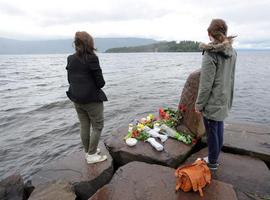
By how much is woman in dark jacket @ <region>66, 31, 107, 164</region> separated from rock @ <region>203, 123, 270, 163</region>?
3052mm

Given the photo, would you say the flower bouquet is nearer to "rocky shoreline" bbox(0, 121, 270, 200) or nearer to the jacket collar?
"rocky shoreline" bbox(0, 121, 270, 200)

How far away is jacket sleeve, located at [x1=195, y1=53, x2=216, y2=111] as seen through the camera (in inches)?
153

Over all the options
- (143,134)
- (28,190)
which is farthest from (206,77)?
(28,190)

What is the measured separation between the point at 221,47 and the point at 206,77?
0.49 metres

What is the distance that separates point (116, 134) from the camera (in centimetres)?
655

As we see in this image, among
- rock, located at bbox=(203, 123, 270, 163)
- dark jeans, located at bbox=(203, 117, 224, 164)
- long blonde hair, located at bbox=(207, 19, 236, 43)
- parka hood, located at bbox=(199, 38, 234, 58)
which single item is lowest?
rock, located at bbox=(203, 123, 270, 163)

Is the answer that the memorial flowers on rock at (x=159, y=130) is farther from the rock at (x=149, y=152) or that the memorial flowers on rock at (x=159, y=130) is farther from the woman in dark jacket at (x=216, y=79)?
the woman in dark jacket at (x=216, y=79)

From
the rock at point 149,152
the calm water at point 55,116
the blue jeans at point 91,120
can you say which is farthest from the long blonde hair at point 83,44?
the calm water at point 55,116

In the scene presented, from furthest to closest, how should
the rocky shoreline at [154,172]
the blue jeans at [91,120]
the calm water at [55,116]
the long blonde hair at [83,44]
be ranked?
the calm water at [55,116], the blue jeans at [91,120], the long blonde hair at [83,44], the rocky shoreline at [154,172]

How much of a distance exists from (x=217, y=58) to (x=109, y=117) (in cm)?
Answer: 860

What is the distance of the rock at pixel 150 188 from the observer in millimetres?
3799

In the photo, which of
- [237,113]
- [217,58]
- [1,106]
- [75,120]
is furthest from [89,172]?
[1,106]

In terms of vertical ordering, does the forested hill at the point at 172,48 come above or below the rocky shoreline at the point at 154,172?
below

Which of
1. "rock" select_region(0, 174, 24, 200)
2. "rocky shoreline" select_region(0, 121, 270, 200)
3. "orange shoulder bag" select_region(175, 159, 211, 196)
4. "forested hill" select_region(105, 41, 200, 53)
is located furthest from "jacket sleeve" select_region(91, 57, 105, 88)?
"forested hill" select_region(105, 41, 200, 53)
